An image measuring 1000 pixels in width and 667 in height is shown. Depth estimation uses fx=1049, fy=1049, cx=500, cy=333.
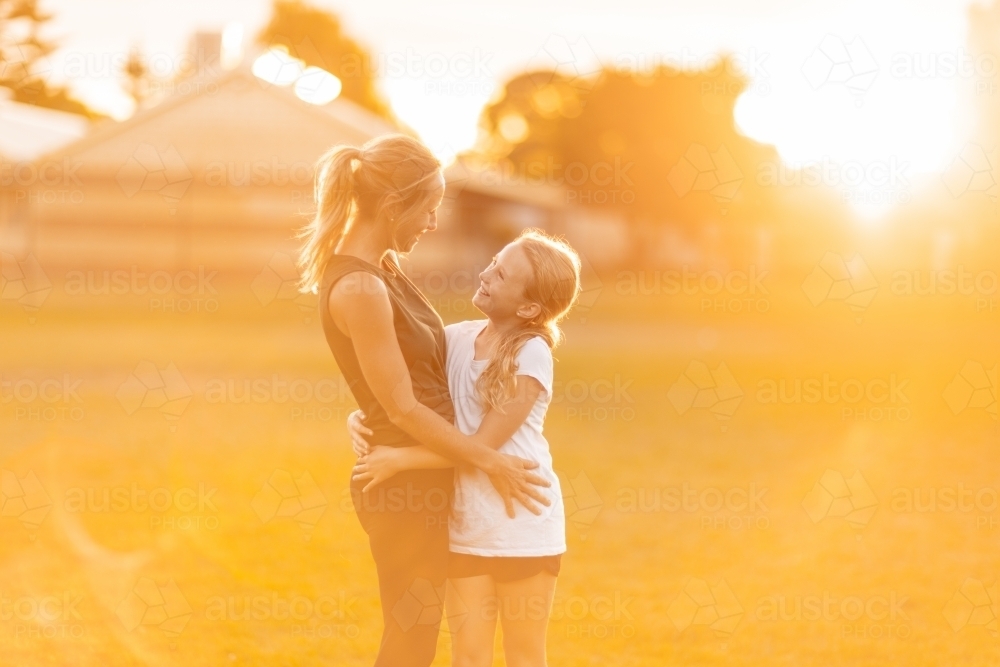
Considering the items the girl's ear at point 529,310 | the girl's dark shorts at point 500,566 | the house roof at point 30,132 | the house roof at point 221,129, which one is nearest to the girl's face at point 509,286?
the girl's ear at point 529,310

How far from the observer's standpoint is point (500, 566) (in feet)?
10.1

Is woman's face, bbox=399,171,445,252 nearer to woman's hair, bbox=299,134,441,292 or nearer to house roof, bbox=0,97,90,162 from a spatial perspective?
woman's hair, bbox=299,134,441,292

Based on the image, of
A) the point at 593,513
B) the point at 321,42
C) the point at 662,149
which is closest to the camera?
the point at 593,513

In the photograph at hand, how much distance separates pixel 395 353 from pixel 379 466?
0.37m

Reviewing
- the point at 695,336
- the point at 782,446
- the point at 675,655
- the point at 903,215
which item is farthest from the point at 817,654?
the point at 903,215

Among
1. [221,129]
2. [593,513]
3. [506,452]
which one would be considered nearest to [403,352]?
[506,452]

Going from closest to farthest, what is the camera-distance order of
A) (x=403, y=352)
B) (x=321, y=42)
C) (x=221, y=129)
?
(x=403, y=352), (x=221, y=129), (x=321, y=42)

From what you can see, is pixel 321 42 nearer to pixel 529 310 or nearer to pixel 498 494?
pixel 529 310

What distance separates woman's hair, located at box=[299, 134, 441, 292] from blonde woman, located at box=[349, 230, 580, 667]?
0.34 meters

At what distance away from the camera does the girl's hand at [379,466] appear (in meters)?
3.02

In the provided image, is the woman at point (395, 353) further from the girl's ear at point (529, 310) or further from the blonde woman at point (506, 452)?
the girl's ear at point (529, 310)

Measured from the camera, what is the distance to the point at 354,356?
2.99 m

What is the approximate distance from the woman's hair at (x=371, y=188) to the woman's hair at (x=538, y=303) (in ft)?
1.23

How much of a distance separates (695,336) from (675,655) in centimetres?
1653
